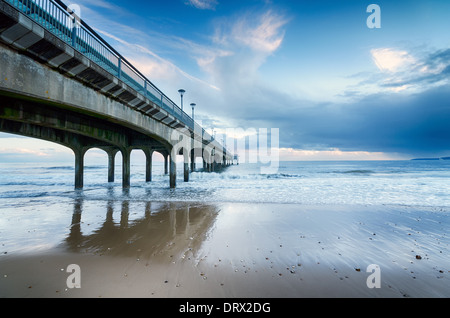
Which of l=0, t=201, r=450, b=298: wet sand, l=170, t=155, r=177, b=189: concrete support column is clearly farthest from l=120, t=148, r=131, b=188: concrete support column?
l=0, t=201, r=450, b=298: wet sand

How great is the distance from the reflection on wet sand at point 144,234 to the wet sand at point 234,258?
27mm

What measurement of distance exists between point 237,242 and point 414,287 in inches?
135

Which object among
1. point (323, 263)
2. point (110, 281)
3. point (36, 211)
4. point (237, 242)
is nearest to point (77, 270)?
point (110, 281)

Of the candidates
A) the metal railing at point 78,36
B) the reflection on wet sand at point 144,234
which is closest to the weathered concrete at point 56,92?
the metal railing at point 78,36

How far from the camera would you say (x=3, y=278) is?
11.4ft

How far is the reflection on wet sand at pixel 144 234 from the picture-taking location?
15.7 ft

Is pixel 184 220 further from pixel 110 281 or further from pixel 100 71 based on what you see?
pixel 100 71

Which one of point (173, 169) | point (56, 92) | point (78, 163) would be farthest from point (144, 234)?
point (78, 163)

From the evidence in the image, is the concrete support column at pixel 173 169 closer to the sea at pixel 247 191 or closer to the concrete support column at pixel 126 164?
the sea at pixel 247 191

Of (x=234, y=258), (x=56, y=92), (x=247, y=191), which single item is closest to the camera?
(x=234, y=258)

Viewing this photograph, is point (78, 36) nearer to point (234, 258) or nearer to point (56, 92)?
point (56, 92)

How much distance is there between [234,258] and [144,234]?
3.00 metres

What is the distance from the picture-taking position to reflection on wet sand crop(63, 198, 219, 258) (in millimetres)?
4798

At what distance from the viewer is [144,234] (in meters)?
5.87
